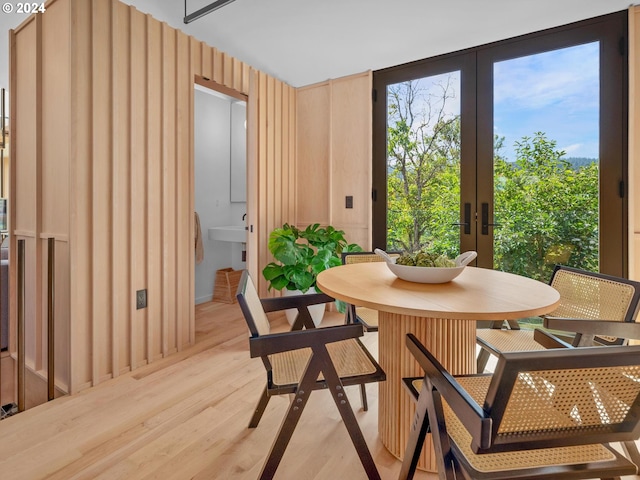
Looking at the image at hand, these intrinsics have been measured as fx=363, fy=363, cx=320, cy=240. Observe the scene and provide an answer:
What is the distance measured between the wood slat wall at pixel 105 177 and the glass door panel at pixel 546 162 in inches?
99.5

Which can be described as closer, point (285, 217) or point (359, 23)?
point (359, 23)

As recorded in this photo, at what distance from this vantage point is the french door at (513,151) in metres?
2.67

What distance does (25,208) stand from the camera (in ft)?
8.26

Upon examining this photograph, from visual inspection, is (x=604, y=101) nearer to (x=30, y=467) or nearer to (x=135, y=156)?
(x=135, y=156)

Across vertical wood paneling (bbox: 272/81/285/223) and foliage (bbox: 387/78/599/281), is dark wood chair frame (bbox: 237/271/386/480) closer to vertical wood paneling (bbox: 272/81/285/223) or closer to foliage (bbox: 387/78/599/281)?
foliage (bbox: 387/78/599/281)

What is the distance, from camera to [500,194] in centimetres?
306

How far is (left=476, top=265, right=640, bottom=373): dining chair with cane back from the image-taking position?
157 centimetres

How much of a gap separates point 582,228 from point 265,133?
2.87 m

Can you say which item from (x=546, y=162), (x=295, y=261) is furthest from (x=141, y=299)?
(x=546, y=162)

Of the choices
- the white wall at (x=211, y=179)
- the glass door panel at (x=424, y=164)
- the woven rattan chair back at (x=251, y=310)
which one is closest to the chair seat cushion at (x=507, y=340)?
the woven rattan chair back at (x=251, y=310)

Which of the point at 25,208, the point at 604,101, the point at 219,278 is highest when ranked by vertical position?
the point at 604,101

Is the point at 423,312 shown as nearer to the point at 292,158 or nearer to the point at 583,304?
the point at 583,304

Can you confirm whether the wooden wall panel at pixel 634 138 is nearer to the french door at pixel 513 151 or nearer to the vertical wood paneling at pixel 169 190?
the french door at pixel 513 151

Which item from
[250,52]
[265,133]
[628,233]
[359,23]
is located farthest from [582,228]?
[250,52]
